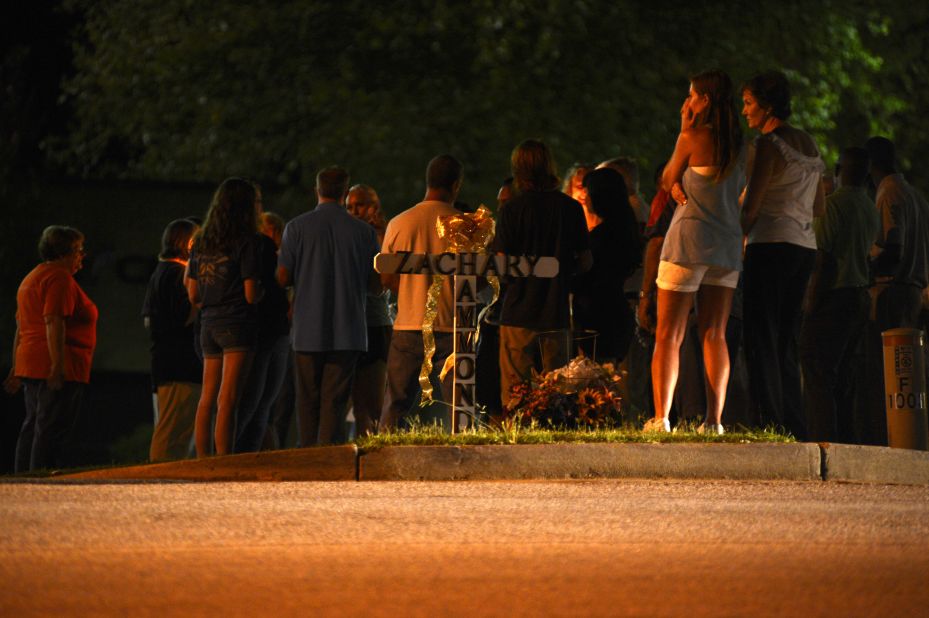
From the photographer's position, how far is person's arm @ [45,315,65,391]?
13.3 m

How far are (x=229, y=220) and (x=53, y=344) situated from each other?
5.66 feet

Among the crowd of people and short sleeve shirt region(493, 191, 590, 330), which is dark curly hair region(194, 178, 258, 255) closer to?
the crowd of people

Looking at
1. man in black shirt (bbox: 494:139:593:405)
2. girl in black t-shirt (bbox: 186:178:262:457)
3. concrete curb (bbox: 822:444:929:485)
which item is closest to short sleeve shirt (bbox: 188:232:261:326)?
girl in black t-shirt (bbox: 186:178:262:457)

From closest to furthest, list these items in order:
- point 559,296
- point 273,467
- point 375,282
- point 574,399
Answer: point 273,467
point 574,399
point 559,296
point 375,282

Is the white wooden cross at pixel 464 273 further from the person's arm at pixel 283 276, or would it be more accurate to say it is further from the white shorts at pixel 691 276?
the person's arm at pixel 283 276

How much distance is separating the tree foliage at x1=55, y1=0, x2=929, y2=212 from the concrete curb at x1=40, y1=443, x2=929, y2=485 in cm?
1701

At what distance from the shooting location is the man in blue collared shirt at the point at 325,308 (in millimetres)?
12477

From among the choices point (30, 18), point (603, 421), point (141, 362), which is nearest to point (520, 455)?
point (603, 421)

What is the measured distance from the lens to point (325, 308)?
41.1ft

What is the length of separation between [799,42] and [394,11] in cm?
582

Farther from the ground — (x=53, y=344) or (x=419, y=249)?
(x=419, y=249)

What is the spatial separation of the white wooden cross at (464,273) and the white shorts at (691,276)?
0.66 m

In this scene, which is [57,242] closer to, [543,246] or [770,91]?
[543,246]

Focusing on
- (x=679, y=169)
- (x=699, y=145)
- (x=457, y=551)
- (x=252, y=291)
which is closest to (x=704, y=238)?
(x=679, y=169)
